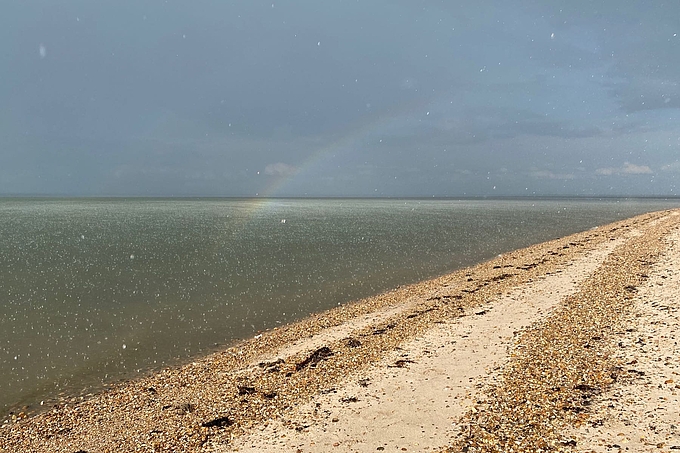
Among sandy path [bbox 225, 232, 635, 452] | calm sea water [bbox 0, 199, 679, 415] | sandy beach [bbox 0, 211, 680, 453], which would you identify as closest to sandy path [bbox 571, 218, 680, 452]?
sandy beach [bbox 0, 211, 680, 453]

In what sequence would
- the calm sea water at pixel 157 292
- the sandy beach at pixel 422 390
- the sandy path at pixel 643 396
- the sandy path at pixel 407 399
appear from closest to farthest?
the sandy path at pixel 643 396
the sandy beach at pixel 422 390
the sandy path at pixel 407 399
the calm sea water at pixel 157 292

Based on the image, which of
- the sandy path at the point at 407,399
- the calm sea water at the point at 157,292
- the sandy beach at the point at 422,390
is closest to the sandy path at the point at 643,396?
the sandy beach at the point at 422,390

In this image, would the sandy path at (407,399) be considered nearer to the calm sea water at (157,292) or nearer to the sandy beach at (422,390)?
the sandy beach at (422,390)

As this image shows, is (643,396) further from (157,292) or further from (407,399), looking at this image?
(157,292)

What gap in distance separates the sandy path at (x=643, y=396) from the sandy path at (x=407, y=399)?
2428 mm

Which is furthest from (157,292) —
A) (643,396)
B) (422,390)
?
(643,396)

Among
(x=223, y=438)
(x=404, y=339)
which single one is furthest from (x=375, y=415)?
(x=404, y=339)

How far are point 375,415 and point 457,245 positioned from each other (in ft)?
121

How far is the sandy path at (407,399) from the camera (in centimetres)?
799

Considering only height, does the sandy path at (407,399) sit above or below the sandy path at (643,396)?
below

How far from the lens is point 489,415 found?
8328 millimetres

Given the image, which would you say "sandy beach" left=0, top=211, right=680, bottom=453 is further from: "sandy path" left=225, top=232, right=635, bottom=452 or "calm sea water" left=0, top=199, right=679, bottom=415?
"calm sea water" left=0, top=199, right=679, bottom=415

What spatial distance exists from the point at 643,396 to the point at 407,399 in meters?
4.95

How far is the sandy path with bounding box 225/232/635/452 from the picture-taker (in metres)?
7.99
